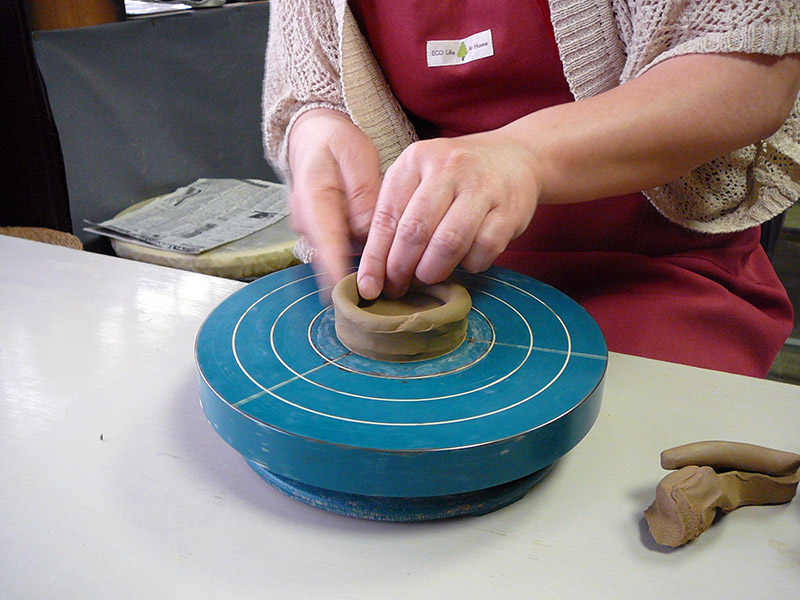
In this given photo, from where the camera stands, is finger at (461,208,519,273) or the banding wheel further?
finger at (461,208,519,273)

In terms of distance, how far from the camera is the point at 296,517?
21.8 inches

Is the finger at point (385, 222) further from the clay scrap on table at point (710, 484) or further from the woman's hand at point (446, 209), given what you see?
the clay scrap on table at point (710, 484)

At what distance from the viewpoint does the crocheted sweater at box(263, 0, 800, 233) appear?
0.68 metres

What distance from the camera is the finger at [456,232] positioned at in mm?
619

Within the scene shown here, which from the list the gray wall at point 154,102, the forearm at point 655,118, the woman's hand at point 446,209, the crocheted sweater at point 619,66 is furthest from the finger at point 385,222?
the gray wall at point 154,102

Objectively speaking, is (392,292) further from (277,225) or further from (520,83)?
(277,225)

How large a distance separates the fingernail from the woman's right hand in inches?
2.4

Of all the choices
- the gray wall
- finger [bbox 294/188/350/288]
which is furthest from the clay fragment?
the gray wall

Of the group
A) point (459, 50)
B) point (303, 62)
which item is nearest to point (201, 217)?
point (303, 62)

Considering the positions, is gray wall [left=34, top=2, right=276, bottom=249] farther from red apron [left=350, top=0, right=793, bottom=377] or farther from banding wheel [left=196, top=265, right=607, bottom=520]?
banding wheel [left=196, top=265, right=607, bottom=520]

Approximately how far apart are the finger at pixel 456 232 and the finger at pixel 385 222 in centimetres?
4

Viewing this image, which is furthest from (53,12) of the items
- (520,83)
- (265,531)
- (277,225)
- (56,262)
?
(265,531)

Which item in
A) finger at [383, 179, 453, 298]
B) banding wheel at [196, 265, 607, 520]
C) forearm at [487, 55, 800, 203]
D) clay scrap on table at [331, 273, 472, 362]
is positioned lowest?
banding wheel at [196, 265, 607, 520]

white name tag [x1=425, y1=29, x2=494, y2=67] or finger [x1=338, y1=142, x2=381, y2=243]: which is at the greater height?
white name tag [x1=425, y1=29, x2=494, y2=67]
